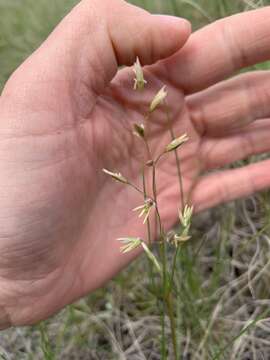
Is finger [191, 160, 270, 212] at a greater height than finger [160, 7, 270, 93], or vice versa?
finger [160, 7, 270, 93]

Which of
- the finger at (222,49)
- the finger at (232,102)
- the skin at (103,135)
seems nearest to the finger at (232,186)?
Answer: the skin at (103,135)

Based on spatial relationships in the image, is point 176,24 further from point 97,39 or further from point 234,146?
point 234,146

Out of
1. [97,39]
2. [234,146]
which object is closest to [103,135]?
[97,39]

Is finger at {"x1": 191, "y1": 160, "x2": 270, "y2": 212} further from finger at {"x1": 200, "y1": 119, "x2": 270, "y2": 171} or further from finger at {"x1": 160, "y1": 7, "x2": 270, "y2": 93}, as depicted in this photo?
finger at {"x1": 160, "y1": 7, "x2": 270, "y2": 93}

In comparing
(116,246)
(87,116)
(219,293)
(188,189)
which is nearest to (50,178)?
(87,116)

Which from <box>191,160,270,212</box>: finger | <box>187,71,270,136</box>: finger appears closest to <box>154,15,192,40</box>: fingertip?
<box>187,71,270,136</box>: finger

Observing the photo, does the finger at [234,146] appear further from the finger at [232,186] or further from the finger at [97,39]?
the finger at [97,39]
